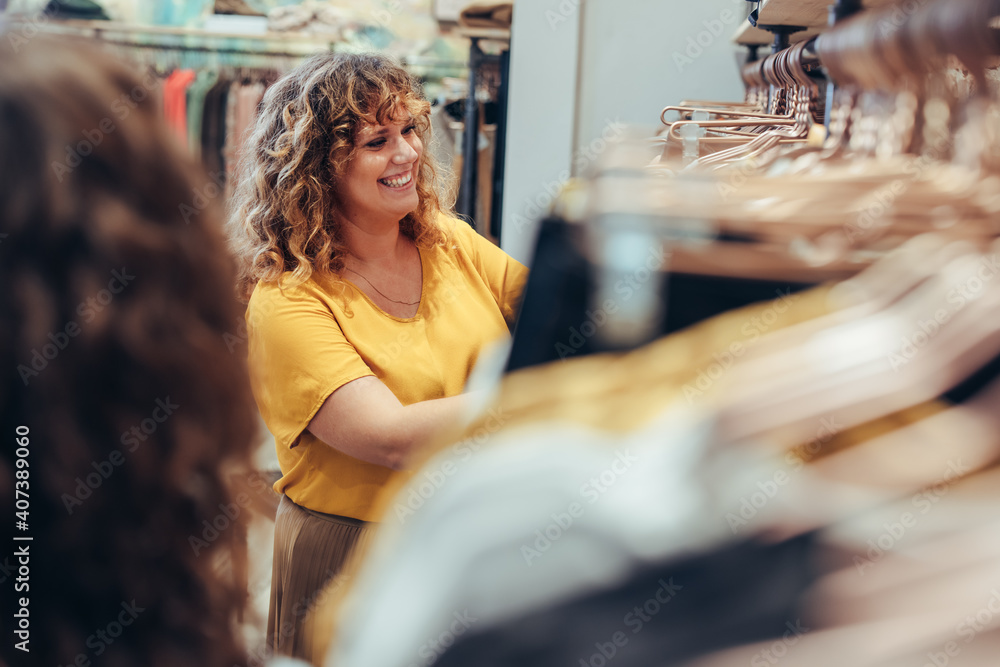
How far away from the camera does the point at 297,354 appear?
3.39 feet

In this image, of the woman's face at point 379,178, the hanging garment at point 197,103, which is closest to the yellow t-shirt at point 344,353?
the woman's face at point 379,178

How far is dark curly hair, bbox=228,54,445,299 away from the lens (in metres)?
1.13

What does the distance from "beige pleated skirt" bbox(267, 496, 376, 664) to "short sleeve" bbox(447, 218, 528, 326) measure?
1.39 ft

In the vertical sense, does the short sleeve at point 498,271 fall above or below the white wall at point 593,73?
below

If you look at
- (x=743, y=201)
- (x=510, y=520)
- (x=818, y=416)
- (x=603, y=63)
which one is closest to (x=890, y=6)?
(x=743, y=201)

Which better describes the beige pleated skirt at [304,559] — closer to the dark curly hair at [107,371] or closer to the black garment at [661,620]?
the dark curly hair at [107,371]

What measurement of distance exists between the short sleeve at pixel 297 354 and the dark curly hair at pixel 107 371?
1.97 ft

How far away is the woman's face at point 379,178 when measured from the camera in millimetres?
1159

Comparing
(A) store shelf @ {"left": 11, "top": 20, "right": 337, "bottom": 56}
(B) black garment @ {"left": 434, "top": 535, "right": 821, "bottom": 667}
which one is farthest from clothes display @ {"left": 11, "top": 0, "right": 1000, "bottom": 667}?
(A) store shelf @ {"left": 11, "top": 20, "right": 337, "bottom": 56}

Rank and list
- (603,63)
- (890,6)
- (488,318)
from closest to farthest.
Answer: (890,6), (488,318), (603,63)

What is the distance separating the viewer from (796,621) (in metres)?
0.35

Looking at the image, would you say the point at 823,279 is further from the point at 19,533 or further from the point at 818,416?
the point at 19,533

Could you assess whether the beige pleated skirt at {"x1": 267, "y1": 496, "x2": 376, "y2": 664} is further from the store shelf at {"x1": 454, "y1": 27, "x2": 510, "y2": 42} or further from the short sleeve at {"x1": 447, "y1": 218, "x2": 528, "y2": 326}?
the store shelf at {"x1": 454, "y1": 27, "x2": 510, "y2": 42}

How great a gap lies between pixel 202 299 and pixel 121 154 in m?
0.08
